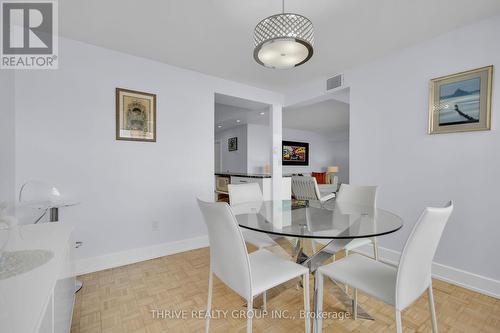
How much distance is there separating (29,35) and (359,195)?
3504mm

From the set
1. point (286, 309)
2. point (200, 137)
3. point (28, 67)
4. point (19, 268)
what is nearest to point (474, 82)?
point (286, 309)

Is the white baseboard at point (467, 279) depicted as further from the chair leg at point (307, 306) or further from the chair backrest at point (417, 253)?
the chair leg at point (307, 306)

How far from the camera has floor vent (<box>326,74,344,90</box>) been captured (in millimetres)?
3033

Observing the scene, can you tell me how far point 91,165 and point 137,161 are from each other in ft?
1.46

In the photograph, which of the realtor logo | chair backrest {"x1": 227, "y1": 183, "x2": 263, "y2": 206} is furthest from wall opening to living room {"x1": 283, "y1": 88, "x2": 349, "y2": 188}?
the realtor logo

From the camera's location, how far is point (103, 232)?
241cm

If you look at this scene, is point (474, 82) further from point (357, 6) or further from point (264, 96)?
point (264, 96)

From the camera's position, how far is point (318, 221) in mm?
1552

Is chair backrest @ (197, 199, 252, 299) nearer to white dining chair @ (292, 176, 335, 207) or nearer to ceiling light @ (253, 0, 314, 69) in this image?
ceiling light @ (253, 0, 314, 69)

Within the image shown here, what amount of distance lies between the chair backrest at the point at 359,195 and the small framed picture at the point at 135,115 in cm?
228

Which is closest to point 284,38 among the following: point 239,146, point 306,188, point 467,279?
point 467,279

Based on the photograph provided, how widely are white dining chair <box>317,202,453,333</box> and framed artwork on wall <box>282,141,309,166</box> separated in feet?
20.8

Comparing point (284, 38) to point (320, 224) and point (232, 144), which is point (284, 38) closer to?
point (320, 224)

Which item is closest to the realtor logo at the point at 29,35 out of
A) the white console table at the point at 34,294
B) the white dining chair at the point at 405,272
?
the white console table at the point at 34,294
